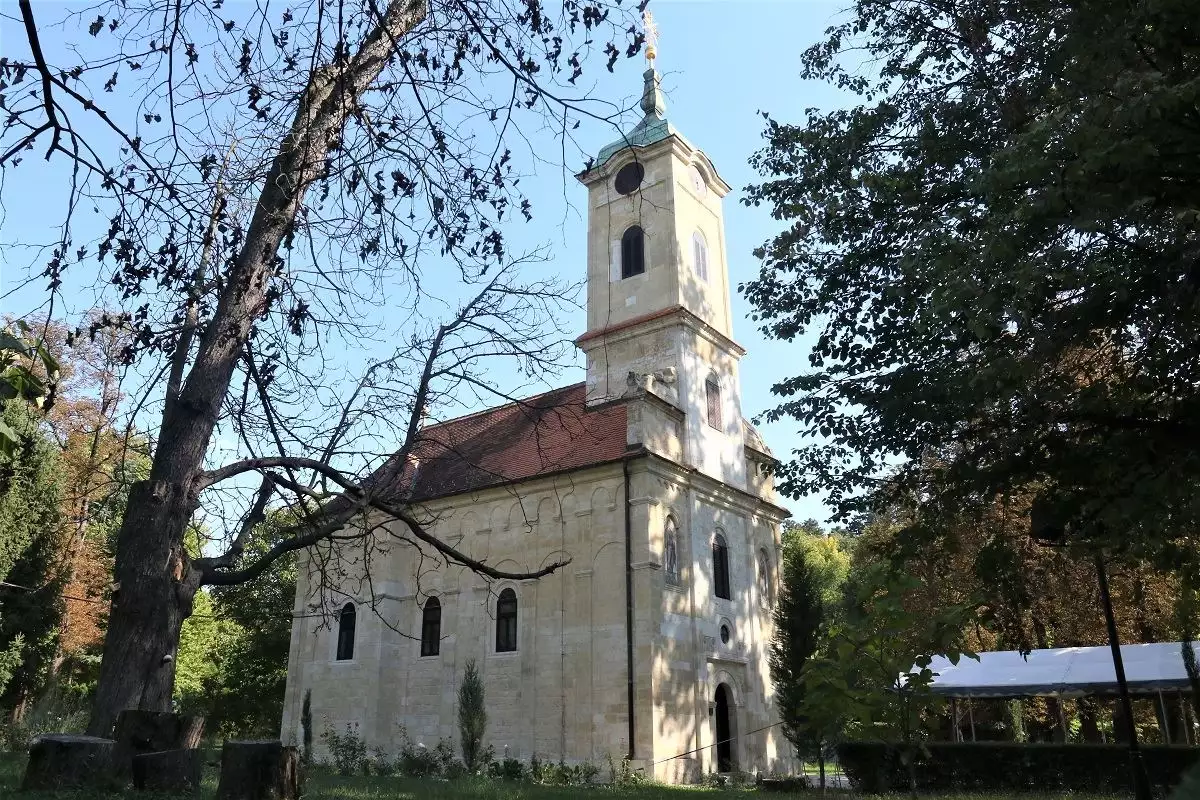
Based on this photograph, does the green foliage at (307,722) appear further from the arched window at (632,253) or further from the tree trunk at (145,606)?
the tree trunk at (145,606)

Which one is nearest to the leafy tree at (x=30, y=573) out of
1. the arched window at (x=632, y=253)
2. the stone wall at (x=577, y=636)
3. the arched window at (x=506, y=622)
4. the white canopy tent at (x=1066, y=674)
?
the stone wall at (x=577, y=636)

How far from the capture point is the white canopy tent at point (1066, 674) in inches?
675

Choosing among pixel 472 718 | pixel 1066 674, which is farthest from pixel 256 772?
pixel 1066 674

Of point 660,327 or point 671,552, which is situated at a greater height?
point 660,327

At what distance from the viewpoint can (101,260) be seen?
498cm

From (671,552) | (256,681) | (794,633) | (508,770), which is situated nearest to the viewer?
(794,633)

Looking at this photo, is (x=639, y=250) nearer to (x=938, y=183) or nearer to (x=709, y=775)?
(x=709, y=775)

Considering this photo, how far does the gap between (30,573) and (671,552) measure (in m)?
15.9

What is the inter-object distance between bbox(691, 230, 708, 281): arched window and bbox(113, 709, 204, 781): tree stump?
76.4 feet

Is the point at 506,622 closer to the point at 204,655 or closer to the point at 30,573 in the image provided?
the point at 30,573

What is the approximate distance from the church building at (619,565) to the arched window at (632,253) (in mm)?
84

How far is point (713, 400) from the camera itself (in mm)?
27219

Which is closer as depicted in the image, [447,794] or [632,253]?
[447,794]

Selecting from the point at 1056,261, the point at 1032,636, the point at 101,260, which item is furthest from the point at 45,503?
the point at 1032,636
